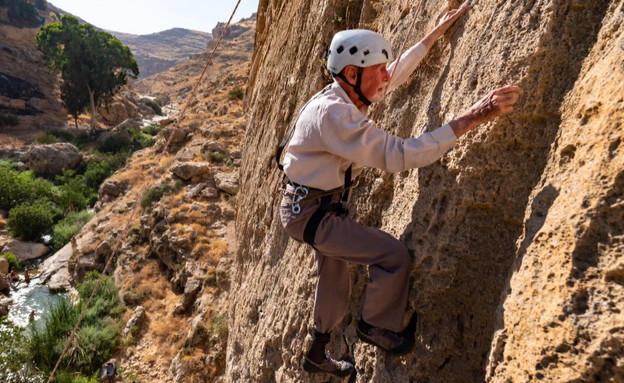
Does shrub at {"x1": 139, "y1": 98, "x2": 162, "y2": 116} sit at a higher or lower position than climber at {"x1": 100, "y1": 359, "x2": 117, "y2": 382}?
higher

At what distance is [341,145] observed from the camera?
195cm

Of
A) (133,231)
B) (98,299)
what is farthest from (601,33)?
(133,231)

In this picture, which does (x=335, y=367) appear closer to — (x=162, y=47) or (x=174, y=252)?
(x=174, y=252)

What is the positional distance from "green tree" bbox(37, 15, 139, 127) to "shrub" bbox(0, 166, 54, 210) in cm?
1381

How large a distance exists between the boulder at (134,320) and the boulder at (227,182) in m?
4.97

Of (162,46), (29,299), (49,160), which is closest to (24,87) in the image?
(49,160)

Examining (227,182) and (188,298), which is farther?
(227,182)

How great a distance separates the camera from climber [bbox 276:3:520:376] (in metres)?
1.89

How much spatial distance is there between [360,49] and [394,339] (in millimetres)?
1537

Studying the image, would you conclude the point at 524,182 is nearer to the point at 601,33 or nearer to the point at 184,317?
the point at 601,33

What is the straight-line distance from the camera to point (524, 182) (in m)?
1.83

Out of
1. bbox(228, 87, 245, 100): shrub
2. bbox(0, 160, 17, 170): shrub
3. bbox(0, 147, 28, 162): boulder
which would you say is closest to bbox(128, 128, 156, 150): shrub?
bbox(0, 147, 28, 162): boulder

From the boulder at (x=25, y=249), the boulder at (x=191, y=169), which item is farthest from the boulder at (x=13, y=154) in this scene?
the boulder at (x=191, y=169)

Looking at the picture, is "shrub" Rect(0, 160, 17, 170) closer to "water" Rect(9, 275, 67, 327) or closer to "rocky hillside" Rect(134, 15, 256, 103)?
"water" Rect(9, 275, 67, 327)
